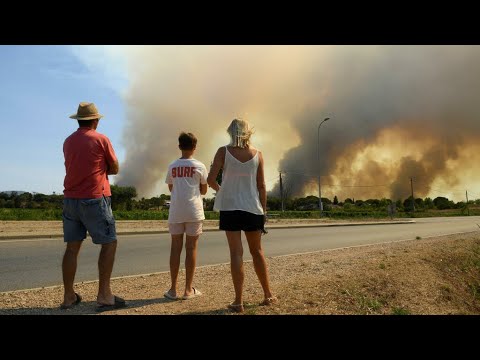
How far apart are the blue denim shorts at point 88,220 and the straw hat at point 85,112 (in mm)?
850

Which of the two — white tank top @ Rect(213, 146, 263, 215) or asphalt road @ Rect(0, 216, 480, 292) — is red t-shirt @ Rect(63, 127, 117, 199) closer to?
white tank top @ Rect(213, 146, 263, 215)

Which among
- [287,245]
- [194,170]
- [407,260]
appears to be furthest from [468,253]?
[194,170]

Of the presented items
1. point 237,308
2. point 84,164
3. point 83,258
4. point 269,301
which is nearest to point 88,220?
point 84,164

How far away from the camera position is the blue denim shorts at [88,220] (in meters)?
4.50

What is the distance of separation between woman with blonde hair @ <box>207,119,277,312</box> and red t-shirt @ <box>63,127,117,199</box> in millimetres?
1157

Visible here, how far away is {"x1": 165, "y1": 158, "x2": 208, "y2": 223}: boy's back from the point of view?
5082 mm

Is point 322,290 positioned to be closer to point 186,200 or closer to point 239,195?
point 239,195

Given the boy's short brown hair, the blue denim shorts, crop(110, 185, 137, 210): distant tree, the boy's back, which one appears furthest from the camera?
crop(110, 185, 137, 210): distant tree

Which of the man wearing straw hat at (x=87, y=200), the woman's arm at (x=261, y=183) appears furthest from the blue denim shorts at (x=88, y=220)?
the woman's arm at (x=261, y=183)

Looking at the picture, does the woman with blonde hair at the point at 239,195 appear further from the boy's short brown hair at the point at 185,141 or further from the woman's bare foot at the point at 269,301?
the boy's short brown hair at the point at 185,141

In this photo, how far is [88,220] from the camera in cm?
451

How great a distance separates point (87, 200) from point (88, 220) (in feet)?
0.66

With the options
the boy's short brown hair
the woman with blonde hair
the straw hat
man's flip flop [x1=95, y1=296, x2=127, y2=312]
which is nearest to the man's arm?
the straw hat
